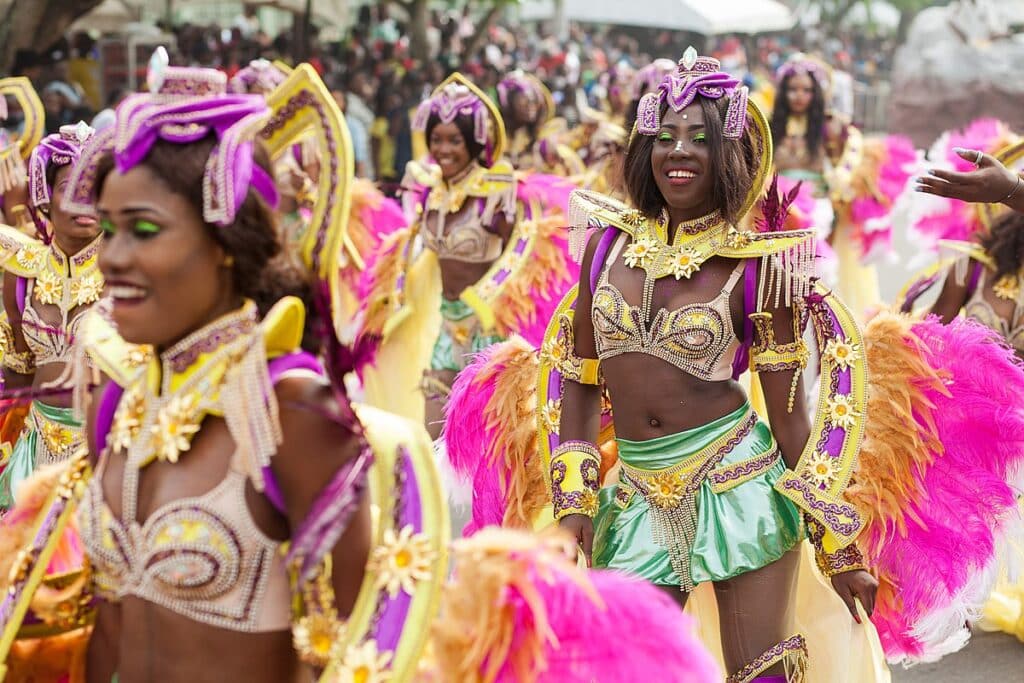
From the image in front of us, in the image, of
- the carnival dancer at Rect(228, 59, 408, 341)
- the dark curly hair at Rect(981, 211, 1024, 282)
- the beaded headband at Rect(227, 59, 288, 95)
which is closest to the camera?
the dark curly hair at Rect(981, 211, 1024, 282)

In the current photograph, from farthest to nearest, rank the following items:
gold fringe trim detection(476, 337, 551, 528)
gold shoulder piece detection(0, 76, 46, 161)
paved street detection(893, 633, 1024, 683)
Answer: gold shoulder piece detection(0, 76, 46, 161) < paved street detection(893, 633, 1024, 683) < gold fringe trim detection(476, 337, 551, 528)

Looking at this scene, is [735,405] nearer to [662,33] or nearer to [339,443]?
[339,443]

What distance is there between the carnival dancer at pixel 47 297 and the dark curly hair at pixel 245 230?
226cm

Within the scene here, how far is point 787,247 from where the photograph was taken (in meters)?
3.91

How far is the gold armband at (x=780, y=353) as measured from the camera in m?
3.96

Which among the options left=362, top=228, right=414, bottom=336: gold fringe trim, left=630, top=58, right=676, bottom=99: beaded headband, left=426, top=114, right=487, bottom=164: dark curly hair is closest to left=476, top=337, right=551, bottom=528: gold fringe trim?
left=426, top=114, right=487, bottom=164: dark curly hair

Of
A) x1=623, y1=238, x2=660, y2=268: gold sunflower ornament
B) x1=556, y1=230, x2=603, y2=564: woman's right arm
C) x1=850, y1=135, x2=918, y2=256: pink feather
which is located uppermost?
x1=623, y1=238, x2=660, y2=268: gold sunflower ornament

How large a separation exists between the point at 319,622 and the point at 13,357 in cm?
281

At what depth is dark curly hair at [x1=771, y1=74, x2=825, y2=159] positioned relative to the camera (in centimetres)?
1111

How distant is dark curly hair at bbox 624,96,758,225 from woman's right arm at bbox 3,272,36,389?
2135 millimetres

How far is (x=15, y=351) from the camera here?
4.86 metres

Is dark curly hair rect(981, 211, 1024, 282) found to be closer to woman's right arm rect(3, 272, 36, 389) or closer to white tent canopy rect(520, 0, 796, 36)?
woman's right arm rect(3, 272, 36, 389)

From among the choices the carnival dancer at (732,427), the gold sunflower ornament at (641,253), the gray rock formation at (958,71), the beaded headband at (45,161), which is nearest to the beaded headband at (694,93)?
the carnival dancer at (732,427)

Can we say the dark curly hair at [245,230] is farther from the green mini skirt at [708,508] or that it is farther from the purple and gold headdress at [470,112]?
the purple and gold headdress at [470,112]
